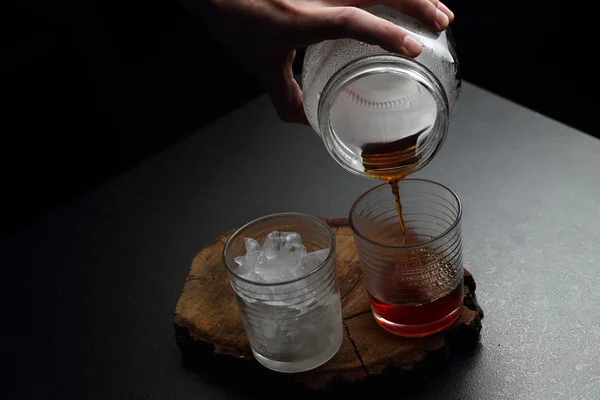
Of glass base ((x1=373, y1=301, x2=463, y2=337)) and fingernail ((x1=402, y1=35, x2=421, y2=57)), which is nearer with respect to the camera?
fingernail ((x1=402, y1=35, x2=421, y2=57))

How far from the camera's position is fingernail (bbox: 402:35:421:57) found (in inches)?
35.2

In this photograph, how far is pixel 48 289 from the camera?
1370 millimetres

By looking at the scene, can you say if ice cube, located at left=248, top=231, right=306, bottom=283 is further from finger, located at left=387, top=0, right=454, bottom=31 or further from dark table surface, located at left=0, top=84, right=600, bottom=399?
finger, located at left=387, top=0, right=454, bottom=31

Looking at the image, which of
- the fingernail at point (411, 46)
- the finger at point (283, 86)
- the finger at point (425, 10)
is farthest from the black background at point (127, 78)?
the fingernail at point (411, 46)

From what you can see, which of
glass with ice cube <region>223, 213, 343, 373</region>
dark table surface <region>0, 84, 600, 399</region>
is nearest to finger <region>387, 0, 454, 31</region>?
glass with ice cube <region>223, 213, 343, 373</region>

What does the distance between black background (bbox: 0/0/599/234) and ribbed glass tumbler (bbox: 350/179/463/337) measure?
155 centimetres

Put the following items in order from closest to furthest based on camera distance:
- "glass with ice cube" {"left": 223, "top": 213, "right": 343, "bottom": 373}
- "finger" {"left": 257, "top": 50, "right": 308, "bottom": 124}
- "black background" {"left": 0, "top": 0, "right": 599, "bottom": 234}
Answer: "glass with ice cube" {"left": 223, "top": 213, "right": 343, "bottom": 373}, "finger" {"left": 257, "top": 50, "right": 308, "bottom": 124}, "black background" {"left": 0, "top": 0, "right": 599, "bottom": 234}

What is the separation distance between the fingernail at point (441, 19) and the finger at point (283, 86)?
0.24m

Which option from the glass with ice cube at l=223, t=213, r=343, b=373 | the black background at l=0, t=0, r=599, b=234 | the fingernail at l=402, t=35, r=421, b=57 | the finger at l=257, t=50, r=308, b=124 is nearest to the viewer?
the fingernail at l=402, t=35, r=421, b=57

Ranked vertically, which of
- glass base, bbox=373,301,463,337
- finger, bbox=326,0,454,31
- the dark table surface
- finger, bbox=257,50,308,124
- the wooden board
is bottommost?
the dark table surface

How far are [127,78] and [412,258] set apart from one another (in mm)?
2059

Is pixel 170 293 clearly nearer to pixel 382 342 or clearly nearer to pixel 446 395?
pixel 382 342

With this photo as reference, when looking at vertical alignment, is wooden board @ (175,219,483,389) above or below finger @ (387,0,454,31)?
below

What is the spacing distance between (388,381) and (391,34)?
477 mm
